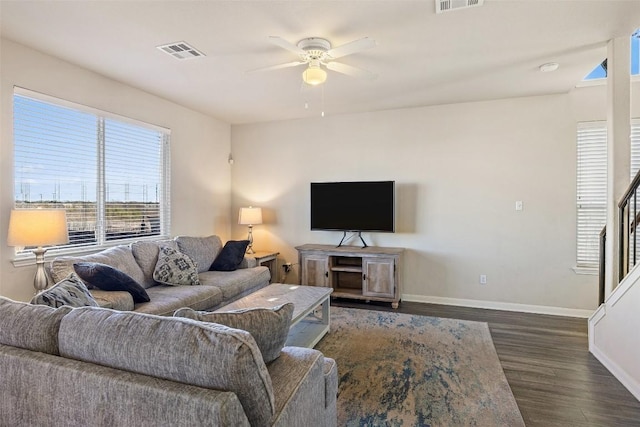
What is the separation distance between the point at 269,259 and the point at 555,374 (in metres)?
3.67

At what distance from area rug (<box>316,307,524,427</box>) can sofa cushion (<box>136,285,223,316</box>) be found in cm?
115

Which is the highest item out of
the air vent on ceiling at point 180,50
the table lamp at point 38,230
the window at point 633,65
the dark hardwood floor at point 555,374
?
the window at point 633,65

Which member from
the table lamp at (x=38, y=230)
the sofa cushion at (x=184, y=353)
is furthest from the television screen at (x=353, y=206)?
the sofa cushion at (x=184, y=353)

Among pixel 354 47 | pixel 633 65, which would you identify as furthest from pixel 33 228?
pixel 633 65

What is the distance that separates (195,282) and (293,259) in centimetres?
203

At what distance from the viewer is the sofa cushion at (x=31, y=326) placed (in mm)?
1335

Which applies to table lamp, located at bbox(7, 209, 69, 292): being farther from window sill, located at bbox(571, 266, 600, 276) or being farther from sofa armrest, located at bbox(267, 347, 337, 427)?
window sill, located at bbox(571, 266, 600, 276)

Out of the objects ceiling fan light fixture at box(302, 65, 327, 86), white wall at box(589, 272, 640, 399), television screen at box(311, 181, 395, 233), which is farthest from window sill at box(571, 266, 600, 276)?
ceiling fan light fixture at box(302, 65, 327, 86)

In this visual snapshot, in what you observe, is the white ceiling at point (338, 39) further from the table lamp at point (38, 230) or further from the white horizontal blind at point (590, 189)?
the table lamp at point (38, 230)

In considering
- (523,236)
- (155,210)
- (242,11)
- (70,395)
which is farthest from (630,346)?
(155,210)

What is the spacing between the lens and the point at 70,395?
119cm

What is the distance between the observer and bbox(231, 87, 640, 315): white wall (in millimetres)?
4188

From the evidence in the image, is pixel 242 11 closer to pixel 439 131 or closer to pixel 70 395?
pixel 70 395

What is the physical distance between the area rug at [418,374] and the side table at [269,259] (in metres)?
1.61
